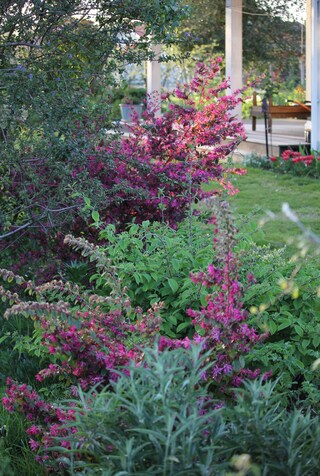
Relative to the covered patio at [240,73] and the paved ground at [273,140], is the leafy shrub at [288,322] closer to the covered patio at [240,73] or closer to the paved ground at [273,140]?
the covered patio at [240,73]

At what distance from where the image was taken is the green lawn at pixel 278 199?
764cm

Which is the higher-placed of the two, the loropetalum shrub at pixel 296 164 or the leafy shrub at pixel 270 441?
the loropetalum shrub at pixel 296 164

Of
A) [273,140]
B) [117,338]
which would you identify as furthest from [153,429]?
[273,140]

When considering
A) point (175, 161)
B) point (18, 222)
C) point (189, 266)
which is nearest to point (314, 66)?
point (175, 161)

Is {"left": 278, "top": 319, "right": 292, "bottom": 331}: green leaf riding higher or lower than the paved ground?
lower

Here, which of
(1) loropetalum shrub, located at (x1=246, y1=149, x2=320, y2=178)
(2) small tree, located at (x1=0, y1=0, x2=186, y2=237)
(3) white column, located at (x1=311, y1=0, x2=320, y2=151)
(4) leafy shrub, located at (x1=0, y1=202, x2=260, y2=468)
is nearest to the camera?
(4) leafy shrub, located at (x1=0, y1=202, x2=260, y2=468)

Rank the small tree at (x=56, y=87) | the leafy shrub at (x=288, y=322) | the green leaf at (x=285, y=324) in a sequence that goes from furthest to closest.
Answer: the small tree at (x=56, y=87)
the green leaf at (x=285, y=324)
the leafy shrub at (x=288, y=322)

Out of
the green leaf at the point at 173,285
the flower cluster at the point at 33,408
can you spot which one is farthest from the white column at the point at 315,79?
the flower cluster at the point at 33,408

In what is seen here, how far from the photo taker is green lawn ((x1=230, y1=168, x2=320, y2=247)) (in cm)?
764

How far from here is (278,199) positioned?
30.5 feet

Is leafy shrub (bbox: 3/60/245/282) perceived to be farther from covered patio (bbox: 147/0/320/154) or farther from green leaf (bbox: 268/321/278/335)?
covered patio (bbox: 147/0/320/154)

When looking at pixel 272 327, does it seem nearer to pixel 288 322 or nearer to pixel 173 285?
pixel 288 322

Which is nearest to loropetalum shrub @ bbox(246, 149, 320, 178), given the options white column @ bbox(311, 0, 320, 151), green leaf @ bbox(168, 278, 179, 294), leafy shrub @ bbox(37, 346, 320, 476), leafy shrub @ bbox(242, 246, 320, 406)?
white column @ bbox(311, 0, 320, 151)

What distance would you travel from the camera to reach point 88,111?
17.0ft
